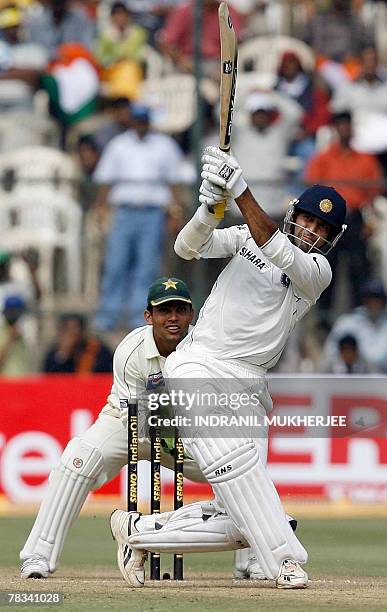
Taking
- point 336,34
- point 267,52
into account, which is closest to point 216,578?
point 267,52

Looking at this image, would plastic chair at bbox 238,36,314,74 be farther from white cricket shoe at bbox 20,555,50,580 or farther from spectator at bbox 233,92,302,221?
white cricket shoe at bbox 20,555,50,580

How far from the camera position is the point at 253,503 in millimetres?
6016

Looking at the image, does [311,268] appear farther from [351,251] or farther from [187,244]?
[351,251]

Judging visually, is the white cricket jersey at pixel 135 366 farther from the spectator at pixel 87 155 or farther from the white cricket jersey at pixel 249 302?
the spectator at pixel 87 155

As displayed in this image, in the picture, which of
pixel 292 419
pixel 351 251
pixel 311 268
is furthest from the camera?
pixel 351 251

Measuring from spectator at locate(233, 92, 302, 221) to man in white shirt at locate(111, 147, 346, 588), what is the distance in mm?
5967

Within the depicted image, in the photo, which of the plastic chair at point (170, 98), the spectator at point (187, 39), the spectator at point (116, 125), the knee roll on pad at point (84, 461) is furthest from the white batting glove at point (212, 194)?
the spectator at point (187, 39)

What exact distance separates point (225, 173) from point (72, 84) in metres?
7.80

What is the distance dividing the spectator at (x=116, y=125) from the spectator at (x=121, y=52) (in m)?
0.59

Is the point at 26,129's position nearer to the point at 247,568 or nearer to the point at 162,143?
the point at 162,143

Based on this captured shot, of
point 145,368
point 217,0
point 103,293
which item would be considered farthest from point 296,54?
point 145,368

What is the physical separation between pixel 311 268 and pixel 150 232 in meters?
6.16

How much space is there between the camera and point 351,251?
1204 centimetres

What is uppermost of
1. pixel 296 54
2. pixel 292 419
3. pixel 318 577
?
pixel 296 54
